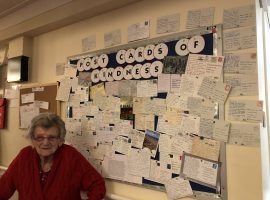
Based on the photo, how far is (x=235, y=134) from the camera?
4.37 feet

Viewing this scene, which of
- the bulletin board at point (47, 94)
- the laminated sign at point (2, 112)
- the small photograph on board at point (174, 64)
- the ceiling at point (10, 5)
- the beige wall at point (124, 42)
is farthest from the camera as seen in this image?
the laminated sign at point (2, 112)

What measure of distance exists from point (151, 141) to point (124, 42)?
69 cm

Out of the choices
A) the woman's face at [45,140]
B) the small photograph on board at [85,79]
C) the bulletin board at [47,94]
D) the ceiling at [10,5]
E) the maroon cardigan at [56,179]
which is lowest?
the maroon cardigan at [56,179]

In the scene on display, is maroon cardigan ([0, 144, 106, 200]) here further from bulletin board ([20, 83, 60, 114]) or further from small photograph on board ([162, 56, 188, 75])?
small photograph on board ([162, 56, 188, 75])

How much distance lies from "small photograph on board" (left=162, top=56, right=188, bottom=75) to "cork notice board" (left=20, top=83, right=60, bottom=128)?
3.35ft

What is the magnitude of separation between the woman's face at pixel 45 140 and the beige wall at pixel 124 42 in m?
0.47

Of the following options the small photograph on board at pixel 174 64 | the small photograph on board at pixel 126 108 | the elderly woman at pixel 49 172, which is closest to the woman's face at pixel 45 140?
the elderly woman at pixel 49 172

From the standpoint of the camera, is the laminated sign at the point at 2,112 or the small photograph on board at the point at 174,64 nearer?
the small photograph on board at the point at 174,64

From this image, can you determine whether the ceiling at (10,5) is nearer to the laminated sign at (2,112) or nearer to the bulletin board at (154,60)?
the bulletin board at (154,60)

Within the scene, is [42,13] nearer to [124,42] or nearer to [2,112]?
[124,42]

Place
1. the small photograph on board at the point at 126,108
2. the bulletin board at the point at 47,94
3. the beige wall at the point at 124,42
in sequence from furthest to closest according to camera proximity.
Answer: the bulletin board at the point at 47,94, the small photograph on board at the point at 126,108, the beige wall at the point at 124,42

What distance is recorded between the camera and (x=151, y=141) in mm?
1628

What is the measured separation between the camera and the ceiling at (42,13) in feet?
6.23

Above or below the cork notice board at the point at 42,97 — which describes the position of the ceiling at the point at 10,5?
above
